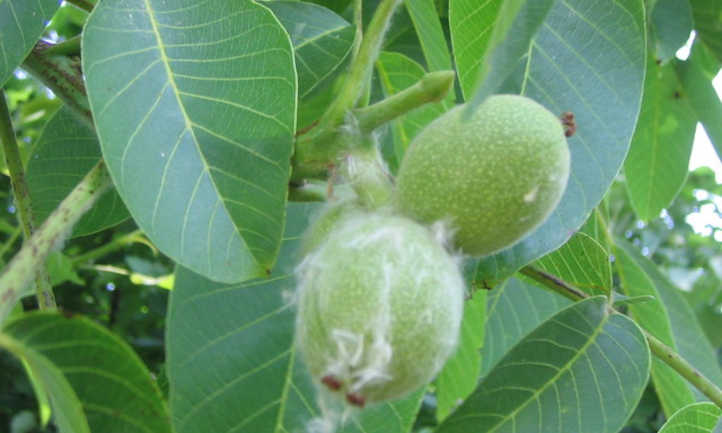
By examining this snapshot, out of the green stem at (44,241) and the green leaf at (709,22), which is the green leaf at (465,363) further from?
the green leaf at (709,22)

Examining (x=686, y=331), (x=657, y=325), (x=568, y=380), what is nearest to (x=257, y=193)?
(x=568, y=380)

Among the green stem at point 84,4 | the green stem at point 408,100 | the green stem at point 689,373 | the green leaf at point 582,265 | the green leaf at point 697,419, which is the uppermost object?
the green stem at point 84,4

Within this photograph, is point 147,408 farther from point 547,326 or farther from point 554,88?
point 554,88

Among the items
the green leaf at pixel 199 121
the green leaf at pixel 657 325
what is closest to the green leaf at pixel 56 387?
the green leaf at pixel 199 121

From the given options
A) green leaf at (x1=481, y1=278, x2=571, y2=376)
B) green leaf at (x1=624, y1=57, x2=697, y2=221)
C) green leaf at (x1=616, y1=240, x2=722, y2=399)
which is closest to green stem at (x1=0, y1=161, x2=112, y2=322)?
green leaf at (x1=481, y1=278, x2=571, y2=376)

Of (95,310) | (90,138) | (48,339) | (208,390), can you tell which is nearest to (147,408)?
(48,339)

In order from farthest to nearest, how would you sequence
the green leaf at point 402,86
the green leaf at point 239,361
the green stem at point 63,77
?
the green leaf at point 402,86, the green stem at point 63,77, the green leaf at point 239,361

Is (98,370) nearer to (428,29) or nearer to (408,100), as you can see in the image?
(408,100)
